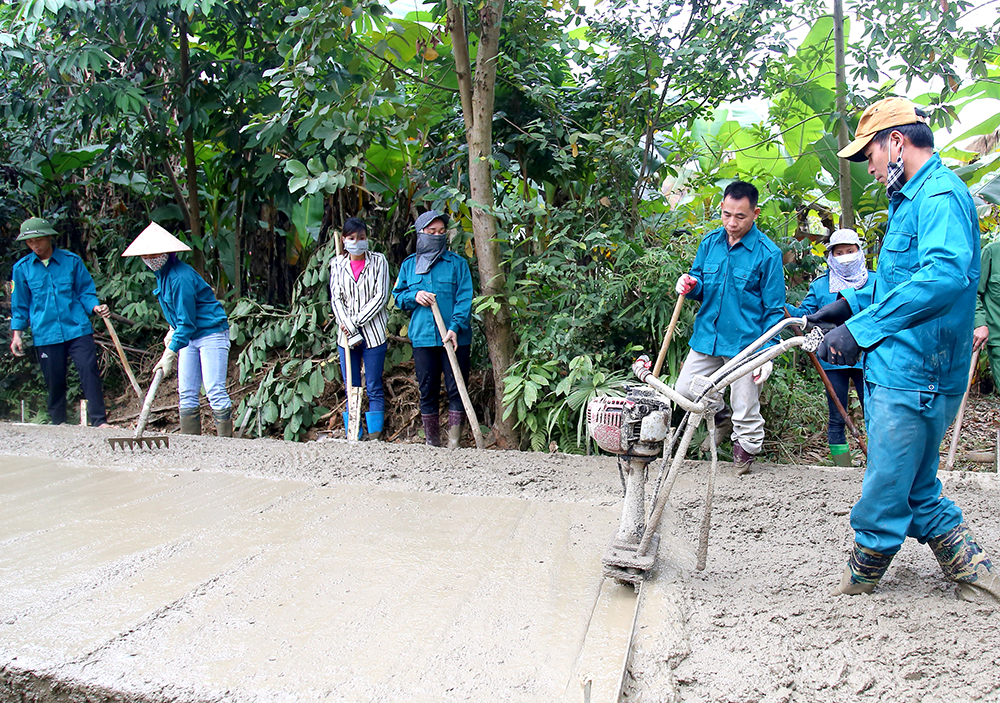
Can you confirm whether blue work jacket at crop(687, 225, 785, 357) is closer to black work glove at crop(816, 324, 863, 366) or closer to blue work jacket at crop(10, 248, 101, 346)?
black work glove at crop(816, 324, 863, 366)

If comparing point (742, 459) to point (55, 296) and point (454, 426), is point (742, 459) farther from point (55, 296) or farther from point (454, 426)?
point (55, 296)

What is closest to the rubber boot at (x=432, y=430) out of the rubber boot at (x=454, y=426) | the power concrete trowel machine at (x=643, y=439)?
the rubber boot at (x=454, y=426)

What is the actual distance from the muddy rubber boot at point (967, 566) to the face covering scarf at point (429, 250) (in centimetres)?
391

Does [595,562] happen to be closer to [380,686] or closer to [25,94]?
[380,686]

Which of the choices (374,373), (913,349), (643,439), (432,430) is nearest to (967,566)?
(913,349)

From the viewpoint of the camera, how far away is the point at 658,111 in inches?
213

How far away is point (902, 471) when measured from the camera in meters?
2.34

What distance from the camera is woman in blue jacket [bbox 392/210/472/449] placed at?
552cm

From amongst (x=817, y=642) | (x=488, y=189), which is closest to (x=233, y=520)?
(x=817, y=642)

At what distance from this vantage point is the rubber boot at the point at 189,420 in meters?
5.98

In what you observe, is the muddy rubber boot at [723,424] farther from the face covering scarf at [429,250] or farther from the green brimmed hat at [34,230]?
the green brimmed hat at [34,230]

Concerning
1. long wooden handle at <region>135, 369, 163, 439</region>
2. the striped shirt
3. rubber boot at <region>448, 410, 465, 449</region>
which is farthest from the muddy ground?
the striped shirt

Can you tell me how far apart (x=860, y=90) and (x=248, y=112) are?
532cm

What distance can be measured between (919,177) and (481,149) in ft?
11.3
